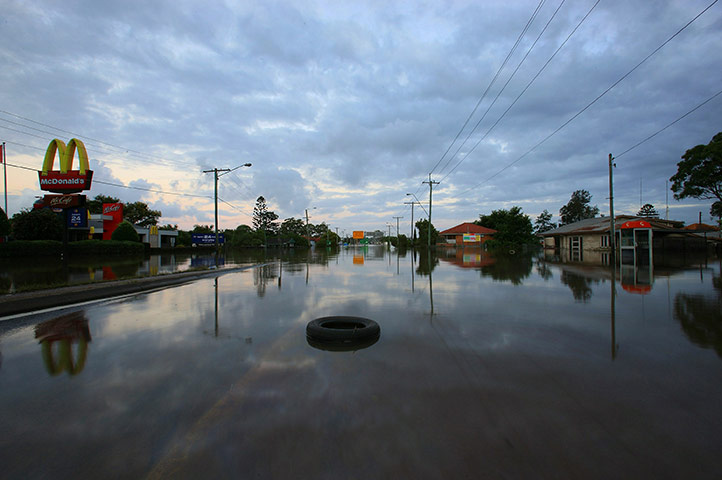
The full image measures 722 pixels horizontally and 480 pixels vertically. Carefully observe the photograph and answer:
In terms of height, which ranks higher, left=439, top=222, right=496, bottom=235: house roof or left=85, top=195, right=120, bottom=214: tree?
left=85, top=195, right=120, bottom=214: tree

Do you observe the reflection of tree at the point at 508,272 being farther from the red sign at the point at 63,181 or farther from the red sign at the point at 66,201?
the red sign at the point at 66,201

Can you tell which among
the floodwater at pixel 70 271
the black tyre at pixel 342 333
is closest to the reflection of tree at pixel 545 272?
the black tyre at pixel 342 333

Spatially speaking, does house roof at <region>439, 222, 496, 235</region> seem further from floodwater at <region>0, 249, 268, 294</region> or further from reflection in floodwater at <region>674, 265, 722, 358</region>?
reflection in floodwater at <region>674, 265, 722, 358</region>

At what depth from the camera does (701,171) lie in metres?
39.8

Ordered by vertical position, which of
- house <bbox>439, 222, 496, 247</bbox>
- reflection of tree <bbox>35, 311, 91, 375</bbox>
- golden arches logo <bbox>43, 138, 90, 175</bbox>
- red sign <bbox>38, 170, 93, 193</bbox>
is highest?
golden arches logo <bbox>43, 138, 90, 175</bbox>

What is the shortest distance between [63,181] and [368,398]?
30.8m

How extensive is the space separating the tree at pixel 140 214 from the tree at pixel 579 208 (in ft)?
347

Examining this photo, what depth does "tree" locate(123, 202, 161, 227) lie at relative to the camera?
227 feet

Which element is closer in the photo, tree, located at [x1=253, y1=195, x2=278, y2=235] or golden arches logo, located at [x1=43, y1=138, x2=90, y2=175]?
golden arches logo, located at [x1=43, y1=138, x2=90, y2=175]

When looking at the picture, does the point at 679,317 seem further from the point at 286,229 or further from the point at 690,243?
the point at 286,229

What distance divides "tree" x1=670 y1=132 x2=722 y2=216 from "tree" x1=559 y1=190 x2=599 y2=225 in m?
51.1

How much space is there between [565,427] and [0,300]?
13.3 m

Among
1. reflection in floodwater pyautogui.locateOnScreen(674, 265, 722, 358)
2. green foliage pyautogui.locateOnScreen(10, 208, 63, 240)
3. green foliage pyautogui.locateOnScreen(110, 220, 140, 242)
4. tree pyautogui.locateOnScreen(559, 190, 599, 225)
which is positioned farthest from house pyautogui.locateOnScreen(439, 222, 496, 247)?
green foliage pyautogui.locateOnScreen(10, 208, 63, 240)

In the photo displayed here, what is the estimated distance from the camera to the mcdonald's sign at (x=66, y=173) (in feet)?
80.3
